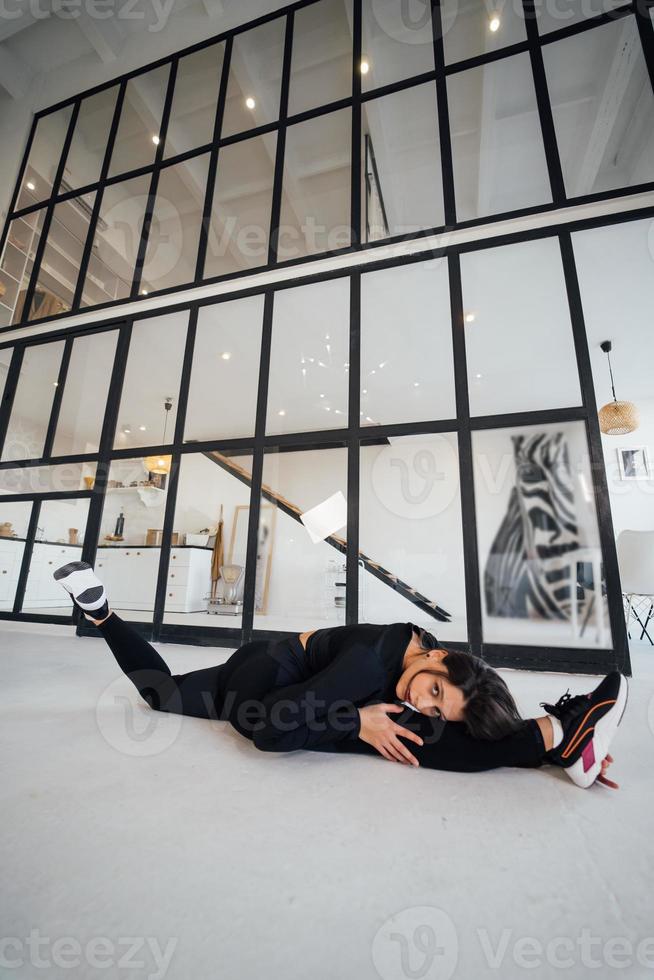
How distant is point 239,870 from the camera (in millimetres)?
698

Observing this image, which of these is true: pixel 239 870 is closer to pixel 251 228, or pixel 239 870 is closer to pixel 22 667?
pixel 22 667

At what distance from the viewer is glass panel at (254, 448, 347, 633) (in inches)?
125

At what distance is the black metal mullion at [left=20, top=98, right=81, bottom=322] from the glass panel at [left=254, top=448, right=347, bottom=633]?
3.80 metres

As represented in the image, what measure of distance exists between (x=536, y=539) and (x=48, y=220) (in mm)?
6228

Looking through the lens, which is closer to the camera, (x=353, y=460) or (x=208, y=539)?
(x=353, y=460)

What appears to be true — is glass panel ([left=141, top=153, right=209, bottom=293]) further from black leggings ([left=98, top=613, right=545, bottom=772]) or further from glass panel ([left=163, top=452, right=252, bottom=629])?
black leggings ([left=98, top=613, right=545, bottom=772])

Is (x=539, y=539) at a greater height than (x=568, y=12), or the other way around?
(x=568, y=12)

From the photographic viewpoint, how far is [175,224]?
4492 mm

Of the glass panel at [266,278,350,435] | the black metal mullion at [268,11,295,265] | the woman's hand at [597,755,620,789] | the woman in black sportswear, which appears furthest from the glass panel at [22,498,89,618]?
the woman's hand at [597,755,620,789]

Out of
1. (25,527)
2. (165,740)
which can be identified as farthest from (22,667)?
(25,527)

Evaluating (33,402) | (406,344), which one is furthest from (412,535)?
(33,402)

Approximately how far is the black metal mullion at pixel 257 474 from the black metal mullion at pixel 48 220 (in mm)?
3047

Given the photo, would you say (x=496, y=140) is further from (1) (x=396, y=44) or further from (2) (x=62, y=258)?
(2) (x=62, y=258)

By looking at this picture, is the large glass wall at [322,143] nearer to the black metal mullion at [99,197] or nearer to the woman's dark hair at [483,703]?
the black metal mullion at [99,197]
